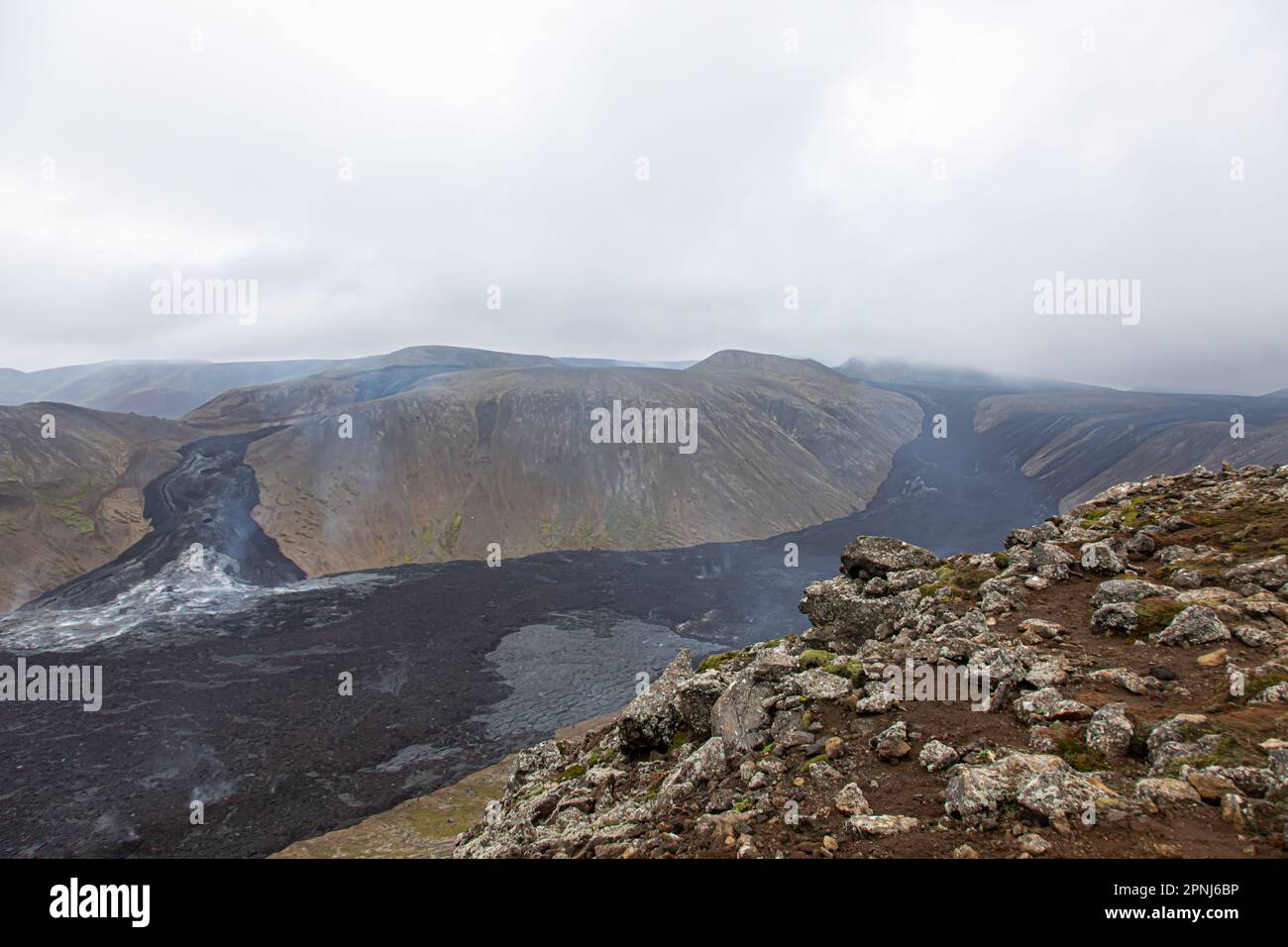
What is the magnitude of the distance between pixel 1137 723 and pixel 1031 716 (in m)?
1.09

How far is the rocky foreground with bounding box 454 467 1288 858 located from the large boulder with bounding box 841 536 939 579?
535mm

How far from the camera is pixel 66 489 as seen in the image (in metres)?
74.6

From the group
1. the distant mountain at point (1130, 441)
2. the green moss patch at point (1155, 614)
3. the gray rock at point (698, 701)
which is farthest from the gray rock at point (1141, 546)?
the distant mountain at point (1130, 441)

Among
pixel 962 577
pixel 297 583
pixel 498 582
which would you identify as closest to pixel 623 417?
pixel 498 582

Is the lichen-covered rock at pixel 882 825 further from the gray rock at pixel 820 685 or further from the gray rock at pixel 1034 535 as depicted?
the gray rock at pixel 1034 535

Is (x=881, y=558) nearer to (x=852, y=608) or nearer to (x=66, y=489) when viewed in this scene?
(x=852, y=608)

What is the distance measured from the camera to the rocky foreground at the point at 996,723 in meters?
5.57

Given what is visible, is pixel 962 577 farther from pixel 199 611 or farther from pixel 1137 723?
pixel 199 611

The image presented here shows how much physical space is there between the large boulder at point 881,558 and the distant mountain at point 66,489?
77.1 metres

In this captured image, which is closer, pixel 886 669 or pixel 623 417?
pixel 886 669

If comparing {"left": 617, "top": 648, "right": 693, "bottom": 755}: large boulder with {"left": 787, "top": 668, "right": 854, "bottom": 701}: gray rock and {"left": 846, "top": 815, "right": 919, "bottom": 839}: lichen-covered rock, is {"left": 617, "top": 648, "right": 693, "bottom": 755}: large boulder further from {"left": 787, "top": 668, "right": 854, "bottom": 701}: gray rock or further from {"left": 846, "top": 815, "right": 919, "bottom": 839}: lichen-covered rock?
{"left": 846, "top": 815, "right": 919, "bottom": 839}: lichen-covered rock

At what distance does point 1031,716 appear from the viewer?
761cm

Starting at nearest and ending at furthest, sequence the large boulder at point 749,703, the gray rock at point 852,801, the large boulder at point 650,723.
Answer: the gray rock at point 852,801
the large boulder at point 749,703
the large boulder at point 650,723
